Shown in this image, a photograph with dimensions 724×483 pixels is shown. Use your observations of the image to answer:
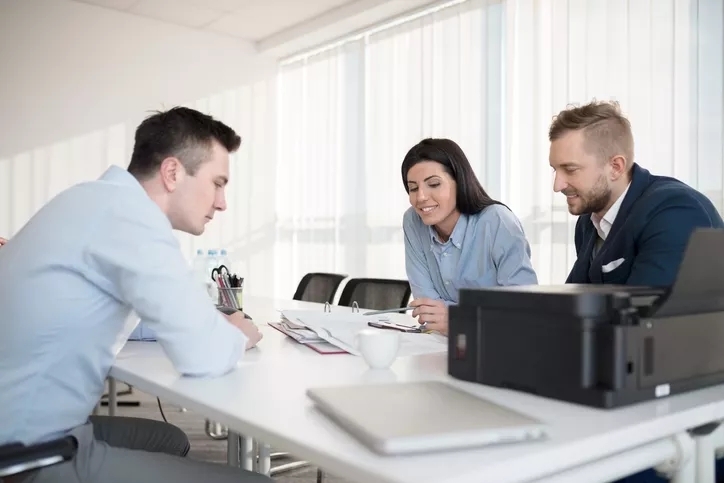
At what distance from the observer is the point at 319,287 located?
3.53m

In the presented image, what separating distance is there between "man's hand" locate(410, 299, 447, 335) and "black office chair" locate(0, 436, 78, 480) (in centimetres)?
86

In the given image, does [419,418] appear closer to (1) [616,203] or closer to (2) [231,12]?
(1) [616,203]

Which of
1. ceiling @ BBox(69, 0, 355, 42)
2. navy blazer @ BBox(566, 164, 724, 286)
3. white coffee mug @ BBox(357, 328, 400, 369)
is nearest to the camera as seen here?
white coffee mug @ BBox(357, 328, 400, 369)

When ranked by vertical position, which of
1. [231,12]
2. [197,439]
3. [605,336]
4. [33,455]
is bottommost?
[197,439]

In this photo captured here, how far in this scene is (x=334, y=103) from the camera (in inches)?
226

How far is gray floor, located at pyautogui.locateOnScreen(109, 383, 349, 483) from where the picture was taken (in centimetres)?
285

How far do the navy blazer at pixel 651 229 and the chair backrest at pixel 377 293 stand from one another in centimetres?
116

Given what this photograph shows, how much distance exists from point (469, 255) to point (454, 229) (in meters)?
0.11

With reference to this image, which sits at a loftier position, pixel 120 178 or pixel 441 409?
pixel 120 178

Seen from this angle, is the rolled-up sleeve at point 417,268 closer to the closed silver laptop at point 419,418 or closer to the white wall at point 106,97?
the closed silver laptop at point 419,418

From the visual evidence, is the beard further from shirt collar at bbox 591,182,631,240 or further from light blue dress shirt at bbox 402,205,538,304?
light blue dress shirt at bbox 402,205,538,304

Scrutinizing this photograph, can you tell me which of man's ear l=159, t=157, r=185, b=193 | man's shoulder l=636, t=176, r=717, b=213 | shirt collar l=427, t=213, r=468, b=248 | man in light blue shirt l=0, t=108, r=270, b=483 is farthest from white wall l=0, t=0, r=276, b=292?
man's shoulder l=636, t=176, r=717, b=213

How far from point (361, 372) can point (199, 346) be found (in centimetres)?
30

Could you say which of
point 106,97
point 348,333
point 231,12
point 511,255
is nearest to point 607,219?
point 511,255
